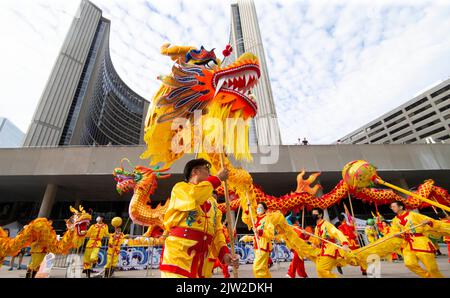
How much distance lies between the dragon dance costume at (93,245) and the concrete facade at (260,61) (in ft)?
31.2

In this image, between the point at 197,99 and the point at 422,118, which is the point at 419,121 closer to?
the point at 422,118

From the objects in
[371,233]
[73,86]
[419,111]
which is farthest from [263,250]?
[419,111]

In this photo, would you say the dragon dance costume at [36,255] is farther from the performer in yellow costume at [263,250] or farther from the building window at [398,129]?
the building window at [398,129]

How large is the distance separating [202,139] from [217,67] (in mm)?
1085

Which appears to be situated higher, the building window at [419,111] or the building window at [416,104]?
the building window at [416,104]

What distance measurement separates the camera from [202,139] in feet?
10.8

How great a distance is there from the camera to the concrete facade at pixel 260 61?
16188 mm

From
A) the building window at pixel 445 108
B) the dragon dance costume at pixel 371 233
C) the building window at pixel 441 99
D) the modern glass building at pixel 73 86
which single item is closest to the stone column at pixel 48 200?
the modern glass building at pixel 73 86

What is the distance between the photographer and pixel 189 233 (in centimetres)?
184

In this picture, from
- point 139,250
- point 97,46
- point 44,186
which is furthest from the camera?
point 97,46

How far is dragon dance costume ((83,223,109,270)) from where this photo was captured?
6.46 metres
